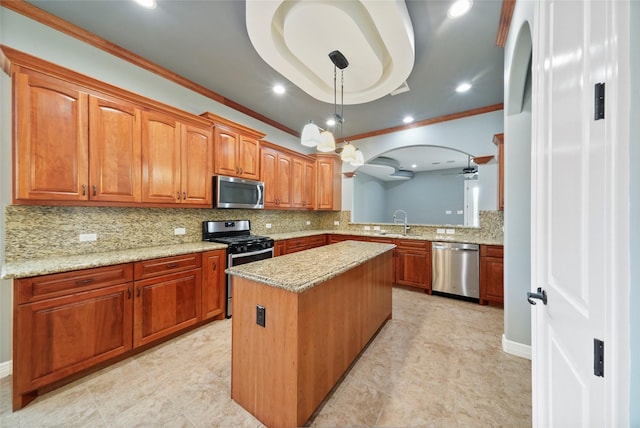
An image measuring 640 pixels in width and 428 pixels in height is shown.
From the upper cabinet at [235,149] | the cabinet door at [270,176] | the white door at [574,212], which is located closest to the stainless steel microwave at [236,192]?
the upper cabinet at [235,149]

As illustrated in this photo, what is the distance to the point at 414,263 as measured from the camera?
3.82 metres

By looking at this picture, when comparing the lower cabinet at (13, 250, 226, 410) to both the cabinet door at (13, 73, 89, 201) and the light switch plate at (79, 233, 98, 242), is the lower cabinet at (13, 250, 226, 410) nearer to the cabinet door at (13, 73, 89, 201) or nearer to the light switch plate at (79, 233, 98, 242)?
the light switch plate at (79, 233, 98, 242)

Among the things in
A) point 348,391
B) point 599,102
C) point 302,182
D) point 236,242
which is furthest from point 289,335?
point 302,182

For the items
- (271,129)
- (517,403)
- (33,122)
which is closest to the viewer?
(517,403)

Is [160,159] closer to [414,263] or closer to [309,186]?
[309,186]

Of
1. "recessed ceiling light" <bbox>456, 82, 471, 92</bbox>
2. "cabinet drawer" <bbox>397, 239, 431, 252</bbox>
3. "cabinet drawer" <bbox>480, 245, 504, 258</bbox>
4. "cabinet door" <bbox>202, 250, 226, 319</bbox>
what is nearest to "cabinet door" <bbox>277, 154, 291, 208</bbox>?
"cabinet door" <bbox>202, 250, 226, 319</bbox>

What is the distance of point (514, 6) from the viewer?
70.9 inches

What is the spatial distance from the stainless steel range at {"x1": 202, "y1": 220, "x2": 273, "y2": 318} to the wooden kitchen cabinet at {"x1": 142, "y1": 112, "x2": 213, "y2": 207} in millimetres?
464

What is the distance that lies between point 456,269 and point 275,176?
3187 mm

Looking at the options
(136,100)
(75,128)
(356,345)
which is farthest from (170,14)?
(356,345)

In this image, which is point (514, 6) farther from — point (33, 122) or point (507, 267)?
point (33, 122)

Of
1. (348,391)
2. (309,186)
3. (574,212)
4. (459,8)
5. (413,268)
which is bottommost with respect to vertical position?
(348,391)

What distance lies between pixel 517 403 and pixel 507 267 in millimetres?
1061

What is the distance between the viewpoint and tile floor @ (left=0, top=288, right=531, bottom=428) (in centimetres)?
148
